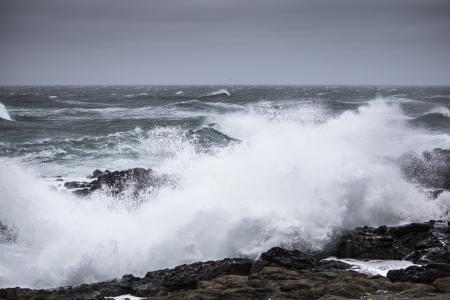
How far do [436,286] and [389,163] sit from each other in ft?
32.9

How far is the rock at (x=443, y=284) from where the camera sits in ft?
24.1

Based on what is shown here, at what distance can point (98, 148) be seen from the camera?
23562 mm

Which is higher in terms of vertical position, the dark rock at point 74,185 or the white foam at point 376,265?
the dark rock at point 74,185

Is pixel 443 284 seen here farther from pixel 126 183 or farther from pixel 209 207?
pixel 126 183

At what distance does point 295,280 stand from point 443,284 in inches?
88.3

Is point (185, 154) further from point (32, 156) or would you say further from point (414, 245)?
point (414, 245)

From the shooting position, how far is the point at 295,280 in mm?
7809

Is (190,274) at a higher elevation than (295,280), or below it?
below

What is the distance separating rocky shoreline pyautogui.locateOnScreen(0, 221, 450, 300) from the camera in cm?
727

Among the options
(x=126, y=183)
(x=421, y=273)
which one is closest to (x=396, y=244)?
(x=421, y=273)

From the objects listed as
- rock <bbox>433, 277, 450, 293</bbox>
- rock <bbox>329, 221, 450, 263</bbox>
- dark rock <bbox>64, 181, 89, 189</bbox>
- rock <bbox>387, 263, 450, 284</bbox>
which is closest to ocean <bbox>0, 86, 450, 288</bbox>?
dark rock <bbox>64, 181, 89, 189</bbox>

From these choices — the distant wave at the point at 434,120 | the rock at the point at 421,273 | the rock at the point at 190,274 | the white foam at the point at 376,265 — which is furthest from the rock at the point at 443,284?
the distant wave at the point at 434,120

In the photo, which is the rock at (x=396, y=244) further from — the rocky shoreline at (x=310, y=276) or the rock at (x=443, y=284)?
the rock at (x=443, y=284)

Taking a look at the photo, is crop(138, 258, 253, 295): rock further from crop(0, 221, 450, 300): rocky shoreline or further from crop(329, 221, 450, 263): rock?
crop(329, 221, 450, 263): rock
